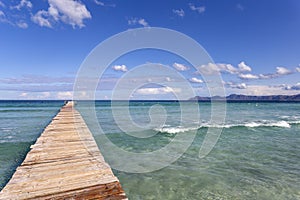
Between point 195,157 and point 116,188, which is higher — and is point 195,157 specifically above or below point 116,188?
below

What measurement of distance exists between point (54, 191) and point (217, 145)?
945 cm

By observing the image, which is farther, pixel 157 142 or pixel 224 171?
pixel 157 142

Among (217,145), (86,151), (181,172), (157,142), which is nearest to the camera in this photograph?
(86,151)

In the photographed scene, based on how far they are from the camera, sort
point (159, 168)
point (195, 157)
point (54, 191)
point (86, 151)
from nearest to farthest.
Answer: point (54, 191) < point (86, 151) < point (159, 168) < point (195, 157)

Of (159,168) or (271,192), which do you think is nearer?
(271,192)

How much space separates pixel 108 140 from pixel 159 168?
611cm

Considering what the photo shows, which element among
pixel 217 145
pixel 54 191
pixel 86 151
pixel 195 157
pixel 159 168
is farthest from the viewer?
pixel 217 145

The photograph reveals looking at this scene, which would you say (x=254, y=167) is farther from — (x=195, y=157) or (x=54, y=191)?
(x=54, y=191)

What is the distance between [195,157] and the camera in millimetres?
9016

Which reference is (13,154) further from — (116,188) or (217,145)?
(217,145)

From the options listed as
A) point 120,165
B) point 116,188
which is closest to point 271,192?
point 116,188

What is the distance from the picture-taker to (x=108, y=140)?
12961 mm

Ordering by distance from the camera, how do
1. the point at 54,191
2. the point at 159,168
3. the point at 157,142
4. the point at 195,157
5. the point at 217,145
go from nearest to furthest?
the point at 54,191 < the point at 159,168 < the point at 195,157 < the point at 217,145 < the point at 157,142

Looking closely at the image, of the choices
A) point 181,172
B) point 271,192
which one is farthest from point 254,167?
point 181,172
